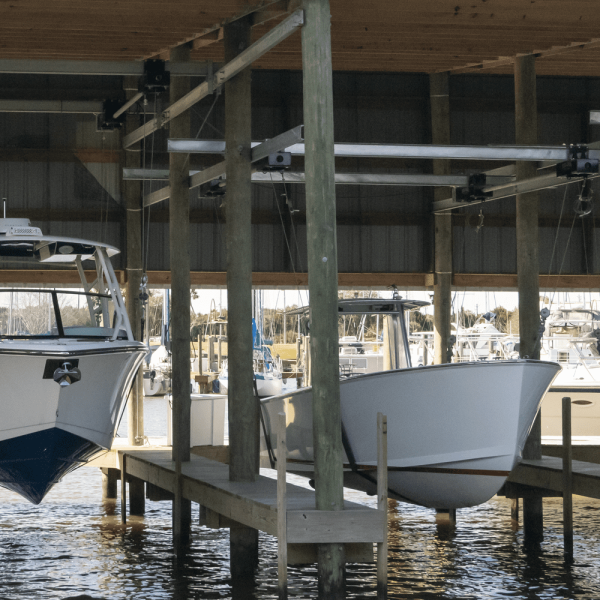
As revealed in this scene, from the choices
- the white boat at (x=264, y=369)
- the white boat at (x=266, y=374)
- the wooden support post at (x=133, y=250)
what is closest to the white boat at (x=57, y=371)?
the wooden support post at (x=133, y=250)

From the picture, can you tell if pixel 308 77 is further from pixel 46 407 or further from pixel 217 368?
pixel 217 368

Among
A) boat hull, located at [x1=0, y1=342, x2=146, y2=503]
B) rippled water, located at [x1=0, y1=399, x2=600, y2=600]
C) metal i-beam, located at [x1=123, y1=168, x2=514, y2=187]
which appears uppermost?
metal i-beam, located at [x1=123, y1=168, x2=514, y2=187]

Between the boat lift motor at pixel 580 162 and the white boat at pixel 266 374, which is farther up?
the boat lift motor at pixel 580 162

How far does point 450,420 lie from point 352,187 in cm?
777

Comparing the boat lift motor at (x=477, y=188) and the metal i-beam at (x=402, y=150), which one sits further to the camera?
the boat lift motor at (x=477, y=188)

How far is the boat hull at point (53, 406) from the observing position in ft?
30.2

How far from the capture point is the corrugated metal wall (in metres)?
16.1

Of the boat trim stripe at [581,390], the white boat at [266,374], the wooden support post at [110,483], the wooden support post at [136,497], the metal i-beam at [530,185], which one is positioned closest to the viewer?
the metal i-beam at [530,185]

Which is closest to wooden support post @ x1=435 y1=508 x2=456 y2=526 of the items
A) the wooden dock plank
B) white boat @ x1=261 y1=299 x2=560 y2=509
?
white boat @ x1=261 y1=299 x2=560 y2=509

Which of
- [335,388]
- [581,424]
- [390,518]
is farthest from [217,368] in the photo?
[335,388]

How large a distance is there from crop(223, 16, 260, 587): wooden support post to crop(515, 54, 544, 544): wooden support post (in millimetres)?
3396

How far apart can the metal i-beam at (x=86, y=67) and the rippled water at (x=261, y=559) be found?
503 centimetres

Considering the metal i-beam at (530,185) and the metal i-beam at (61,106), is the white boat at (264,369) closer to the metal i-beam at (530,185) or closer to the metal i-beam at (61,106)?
the metal i-beam at (61,106)

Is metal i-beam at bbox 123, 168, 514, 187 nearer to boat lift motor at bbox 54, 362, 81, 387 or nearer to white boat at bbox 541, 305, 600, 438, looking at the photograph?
boat lift motor at bbox 54, 362, 81, 387
